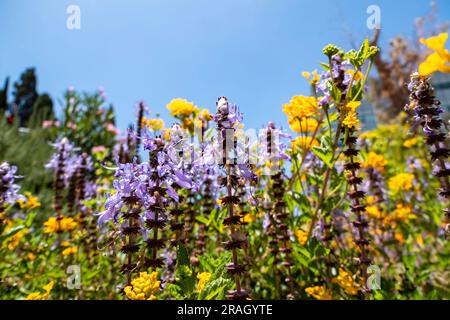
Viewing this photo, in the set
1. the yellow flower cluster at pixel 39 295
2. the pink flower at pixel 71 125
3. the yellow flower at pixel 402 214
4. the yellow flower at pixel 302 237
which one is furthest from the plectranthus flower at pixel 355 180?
the pink flower at pixel 71 125

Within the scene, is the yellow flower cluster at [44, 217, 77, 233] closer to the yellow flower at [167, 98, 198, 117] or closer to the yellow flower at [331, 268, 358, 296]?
the yellow flower at [167, 98, 198, 117]

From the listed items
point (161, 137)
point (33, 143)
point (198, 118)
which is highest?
point (33, 143)

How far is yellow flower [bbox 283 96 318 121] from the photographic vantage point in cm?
196

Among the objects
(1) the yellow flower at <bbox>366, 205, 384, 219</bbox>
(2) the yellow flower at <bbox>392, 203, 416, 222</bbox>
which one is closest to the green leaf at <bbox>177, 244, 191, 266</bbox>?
(1) the yellow flower at <bbox>366, 205, 384, 219</bbox>

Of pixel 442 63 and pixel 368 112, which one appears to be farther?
pixel 368 112

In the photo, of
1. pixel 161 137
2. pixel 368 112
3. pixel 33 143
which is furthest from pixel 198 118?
pixel 368 112

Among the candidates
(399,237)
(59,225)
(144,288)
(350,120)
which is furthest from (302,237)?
(59,225)

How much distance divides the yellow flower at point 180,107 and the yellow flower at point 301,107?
723mm

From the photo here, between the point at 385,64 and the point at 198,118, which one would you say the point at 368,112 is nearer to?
the point at 385,64

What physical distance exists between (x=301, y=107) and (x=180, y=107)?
0.89 m

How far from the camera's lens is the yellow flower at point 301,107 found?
1965 mm

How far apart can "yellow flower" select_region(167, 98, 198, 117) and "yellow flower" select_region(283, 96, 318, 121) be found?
72cm

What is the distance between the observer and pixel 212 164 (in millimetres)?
1398
